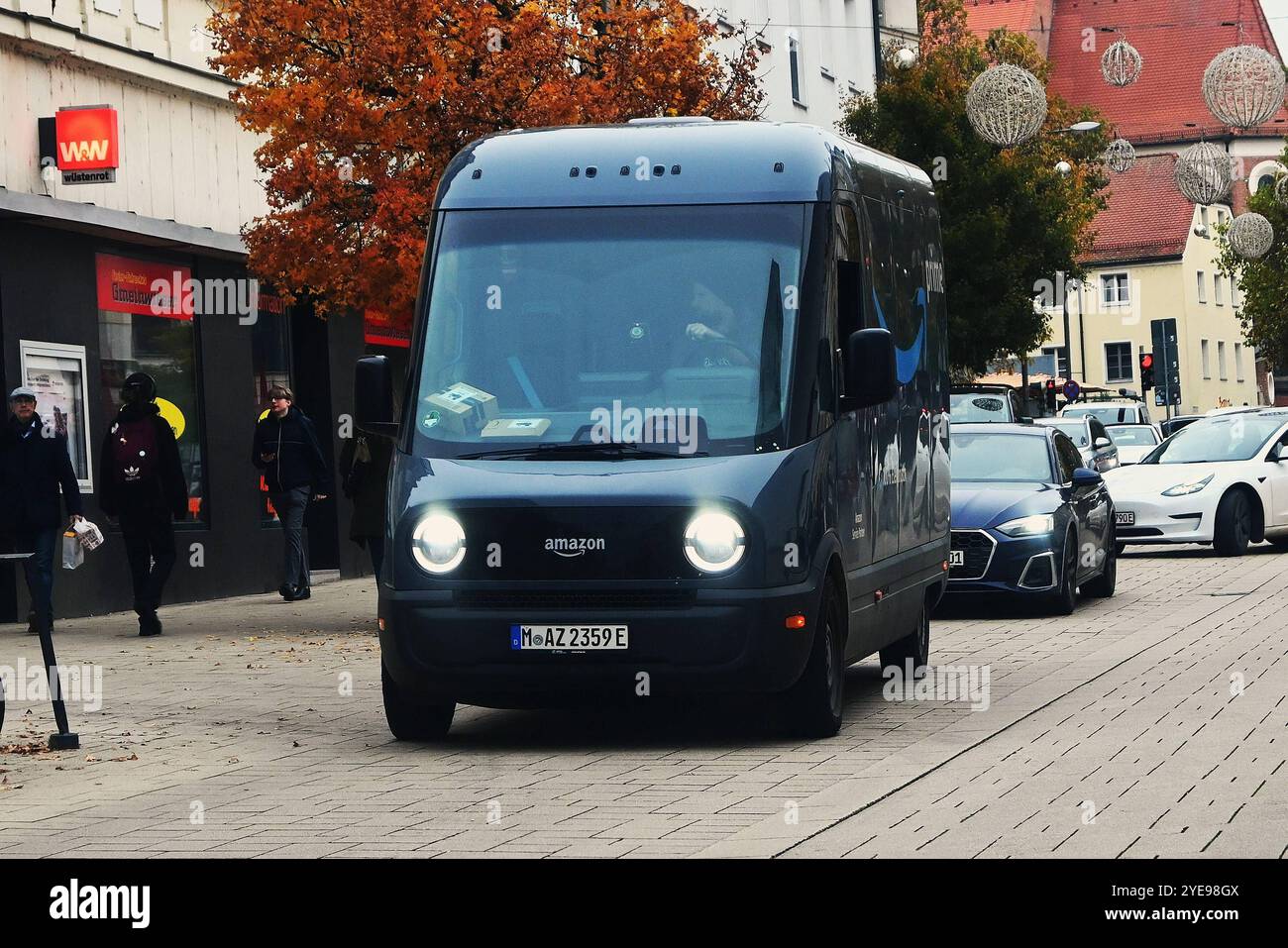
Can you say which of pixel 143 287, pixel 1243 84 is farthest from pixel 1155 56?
pixel 143 287

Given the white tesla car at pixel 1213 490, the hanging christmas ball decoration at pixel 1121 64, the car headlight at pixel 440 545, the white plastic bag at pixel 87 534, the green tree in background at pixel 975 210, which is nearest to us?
the car headlight at pixel 440 545

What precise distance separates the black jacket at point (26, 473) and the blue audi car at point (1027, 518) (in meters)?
6.91

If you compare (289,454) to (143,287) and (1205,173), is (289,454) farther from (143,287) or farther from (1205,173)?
(1205,173)

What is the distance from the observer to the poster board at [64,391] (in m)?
19.6

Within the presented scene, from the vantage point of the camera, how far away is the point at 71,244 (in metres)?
20.3

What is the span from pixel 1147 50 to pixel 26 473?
9473cm

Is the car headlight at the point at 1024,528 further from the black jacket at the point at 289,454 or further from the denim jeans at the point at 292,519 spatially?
the denim jeans at the point at 292,519

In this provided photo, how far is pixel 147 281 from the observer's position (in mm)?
21797

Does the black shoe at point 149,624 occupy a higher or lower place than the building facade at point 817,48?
lower

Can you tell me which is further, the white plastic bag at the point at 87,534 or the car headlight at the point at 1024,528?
the car headlight at the point at 1024,528

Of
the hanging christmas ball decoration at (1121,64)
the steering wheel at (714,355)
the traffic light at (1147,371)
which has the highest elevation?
the hanging christmas ball decoration at (1121,64)

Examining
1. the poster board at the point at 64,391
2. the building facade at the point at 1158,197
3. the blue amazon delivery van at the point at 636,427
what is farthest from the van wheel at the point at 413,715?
the building facade at the point at 1158,197

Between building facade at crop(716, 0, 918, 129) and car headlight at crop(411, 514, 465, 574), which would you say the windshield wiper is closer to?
car headlight at crop(411, 514, 465, 574)
